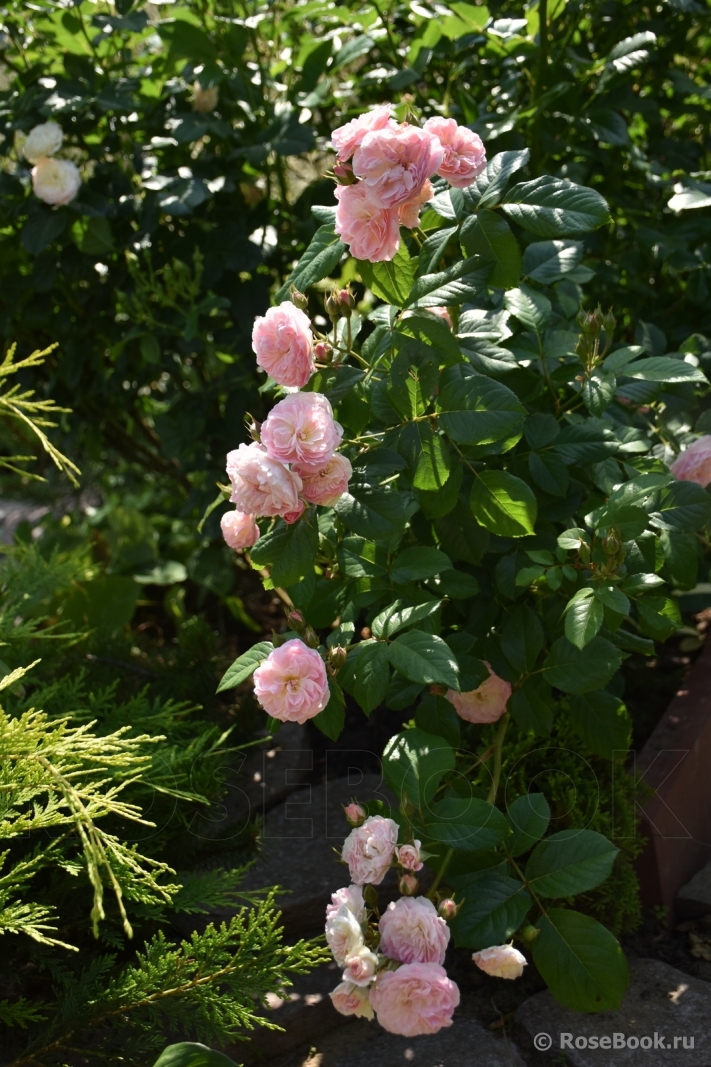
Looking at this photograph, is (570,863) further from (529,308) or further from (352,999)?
(529,308)

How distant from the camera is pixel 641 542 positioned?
50.9 inches

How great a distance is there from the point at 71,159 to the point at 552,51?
3.24 ft

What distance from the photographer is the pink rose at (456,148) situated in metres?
1.15

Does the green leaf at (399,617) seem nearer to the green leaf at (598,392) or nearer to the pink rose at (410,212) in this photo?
the green leaf at (598,392)

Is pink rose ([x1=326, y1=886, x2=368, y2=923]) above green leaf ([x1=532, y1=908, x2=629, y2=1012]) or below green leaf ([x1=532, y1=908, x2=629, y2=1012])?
above

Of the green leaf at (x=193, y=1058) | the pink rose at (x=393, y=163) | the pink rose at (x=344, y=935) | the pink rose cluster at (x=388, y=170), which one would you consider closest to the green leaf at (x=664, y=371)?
the pink rose cluster at (x=388, y=170)

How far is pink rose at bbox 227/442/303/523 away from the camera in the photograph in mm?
1045

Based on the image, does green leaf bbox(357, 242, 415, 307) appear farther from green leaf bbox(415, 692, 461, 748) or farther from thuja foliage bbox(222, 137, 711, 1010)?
green leaf bbox(415, 692, 461, 748)

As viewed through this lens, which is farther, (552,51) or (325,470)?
(552,51)

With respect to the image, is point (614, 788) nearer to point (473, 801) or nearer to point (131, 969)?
point (473, 801)

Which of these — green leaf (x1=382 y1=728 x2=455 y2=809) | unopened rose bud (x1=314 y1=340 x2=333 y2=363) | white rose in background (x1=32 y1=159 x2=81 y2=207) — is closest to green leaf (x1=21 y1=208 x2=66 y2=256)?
white rose in background (x1=32 y1=159 x2=81 y2=207)

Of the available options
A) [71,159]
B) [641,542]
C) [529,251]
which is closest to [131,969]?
[641,542]

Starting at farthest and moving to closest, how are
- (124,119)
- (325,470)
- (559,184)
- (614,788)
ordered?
(124,119) → (614,788) → (559,184) → (325,470)

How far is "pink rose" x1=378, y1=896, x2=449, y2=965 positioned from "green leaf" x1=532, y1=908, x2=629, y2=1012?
0.21m
